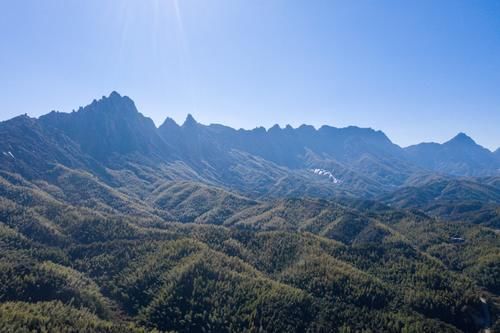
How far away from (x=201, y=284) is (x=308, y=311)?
5147 centimetres

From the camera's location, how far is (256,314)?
549ft

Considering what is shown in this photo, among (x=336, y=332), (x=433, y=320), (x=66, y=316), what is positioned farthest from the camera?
(x=433, y=320)

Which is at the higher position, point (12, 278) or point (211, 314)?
point (12, 278)

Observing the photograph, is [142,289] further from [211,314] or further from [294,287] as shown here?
[294,287]

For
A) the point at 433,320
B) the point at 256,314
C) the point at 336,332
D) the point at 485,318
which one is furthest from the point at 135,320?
the point at 485,318

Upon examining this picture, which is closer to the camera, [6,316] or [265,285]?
[6,316]

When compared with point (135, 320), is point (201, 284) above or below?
above

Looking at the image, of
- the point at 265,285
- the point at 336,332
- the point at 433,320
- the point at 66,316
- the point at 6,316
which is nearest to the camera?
the point at 6,316

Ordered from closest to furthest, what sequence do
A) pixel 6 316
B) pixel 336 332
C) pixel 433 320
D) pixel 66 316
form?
pixel 6 316
pixel 66 316
pixel 336 332
pixel 433 320

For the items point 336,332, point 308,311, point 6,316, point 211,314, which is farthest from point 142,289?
point 336,332

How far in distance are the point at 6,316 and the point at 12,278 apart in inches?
1619

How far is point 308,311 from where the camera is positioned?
172 m

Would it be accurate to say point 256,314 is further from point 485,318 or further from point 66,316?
point 485,318

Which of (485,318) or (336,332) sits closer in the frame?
(336,332)
